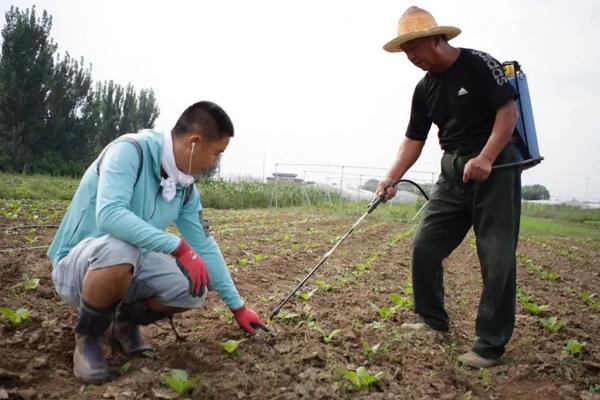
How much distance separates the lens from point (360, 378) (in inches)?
92.5

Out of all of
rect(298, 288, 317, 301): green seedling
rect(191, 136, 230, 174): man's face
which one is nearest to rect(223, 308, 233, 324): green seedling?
rect(298, 288, 317, 301): green seedling

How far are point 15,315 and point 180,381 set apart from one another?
4.56 feet

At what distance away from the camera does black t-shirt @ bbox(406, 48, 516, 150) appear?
2879 millimetres

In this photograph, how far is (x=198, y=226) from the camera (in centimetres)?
280

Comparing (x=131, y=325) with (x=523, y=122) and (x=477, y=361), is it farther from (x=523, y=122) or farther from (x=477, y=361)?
(x=523, y=122)

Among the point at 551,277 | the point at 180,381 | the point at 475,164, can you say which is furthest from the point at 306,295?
the point at 551,277

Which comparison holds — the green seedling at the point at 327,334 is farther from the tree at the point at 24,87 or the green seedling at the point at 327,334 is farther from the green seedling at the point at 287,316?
the tree at the point at 24,87

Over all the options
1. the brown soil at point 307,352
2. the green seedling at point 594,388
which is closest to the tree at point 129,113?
the brown soil at point 307,352

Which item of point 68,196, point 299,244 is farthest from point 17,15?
point 299,244

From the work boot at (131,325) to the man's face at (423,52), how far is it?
84.3 inches

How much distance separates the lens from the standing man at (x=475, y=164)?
287 centimetres

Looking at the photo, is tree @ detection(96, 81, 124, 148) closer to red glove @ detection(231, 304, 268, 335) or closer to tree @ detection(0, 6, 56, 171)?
tree @ detection(0, 6, 56, 171)

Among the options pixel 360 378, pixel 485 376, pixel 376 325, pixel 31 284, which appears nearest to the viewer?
pixel 360 378

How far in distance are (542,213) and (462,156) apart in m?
33.2
